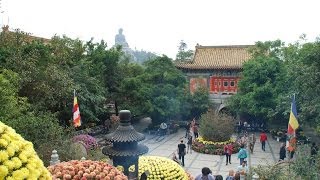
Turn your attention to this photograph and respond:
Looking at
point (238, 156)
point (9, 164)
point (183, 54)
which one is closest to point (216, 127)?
point (238, 156)

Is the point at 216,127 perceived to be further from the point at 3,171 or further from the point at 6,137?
the point at 3,171

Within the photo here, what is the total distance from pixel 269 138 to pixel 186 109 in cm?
719

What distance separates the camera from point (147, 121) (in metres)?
33.8

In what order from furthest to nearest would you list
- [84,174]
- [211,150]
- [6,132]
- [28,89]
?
[211,150], [28,89], [84,174], [6,132]

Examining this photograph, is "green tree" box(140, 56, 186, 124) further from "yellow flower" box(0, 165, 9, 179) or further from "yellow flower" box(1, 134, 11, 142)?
"yellow flower" box(0, 165, 9, 179)

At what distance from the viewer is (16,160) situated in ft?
9.71

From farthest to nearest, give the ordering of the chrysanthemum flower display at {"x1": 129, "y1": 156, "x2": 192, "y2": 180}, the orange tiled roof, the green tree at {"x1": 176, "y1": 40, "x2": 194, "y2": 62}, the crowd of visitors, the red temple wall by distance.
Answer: the green tree at {"x1": 176, "y1": 40, "x2": 194, "y2": 62} → the orange tiled roof → the red temple wall → the crowd of visitors → the chrysanthemum flower display at {"x1": 129, "y1": 156, "x2": 192, "y2": 180}

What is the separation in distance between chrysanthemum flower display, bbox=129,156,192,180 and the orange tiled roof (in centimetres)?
2190

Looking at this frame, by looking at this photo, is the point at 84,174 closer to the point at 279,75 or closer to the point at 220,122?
the point at 220,122

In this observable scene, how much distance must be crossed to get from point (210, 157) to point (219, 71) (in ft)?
45.0

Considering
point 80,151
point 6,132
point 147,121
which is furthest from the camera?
point 147,121

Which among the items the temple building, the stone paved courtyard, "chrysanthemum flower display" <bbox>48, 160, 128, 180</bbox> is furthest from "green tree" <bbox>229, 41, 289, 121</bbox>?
"chrysanthemum flower display" <bbox>48, 160, 128, 180</bbox>

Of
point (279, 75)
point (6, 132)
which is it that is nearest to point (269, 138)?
point (279, 75)

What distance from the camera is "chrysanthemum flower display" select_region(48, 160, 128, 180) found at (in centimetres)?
539
